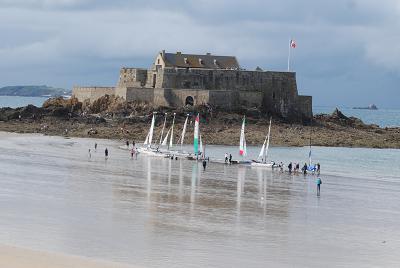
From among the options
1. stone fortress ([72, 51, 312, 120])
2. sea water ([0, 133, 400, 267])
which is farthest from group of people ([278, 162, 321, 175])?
stone fortress ([72, 51, 312, 120])

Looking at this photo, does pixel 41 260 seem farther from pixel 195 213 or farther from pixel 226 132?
pixel 226 132

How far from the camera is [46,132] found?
63281mm

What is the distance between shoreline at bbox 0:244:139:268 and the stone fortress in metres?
50.6

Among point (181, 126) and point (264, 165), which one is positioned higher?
point (181, 126)

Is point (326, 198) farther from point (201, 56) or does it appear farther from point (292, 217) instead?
point (201, 56)

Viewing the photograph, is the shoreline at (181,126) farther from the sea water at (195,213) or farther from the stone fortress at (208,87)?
the sea water at (195,213)

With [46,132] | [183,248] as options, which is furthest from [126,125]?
[183,248]

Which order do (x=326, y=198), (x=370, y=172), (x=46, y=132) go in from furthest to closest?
(x=46, y=132) < (x=370, y=172) < (x=326, y=198)

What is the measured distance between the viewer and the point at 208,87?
6925 centimetres

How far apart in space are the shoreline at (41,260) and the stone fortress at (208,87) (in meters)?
50.6

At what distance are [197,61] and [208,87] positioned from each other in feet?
10.6

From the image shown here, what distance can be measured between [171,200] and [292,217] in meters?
4.26

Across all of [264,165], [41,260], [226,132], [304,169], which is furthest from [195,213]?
[226,132]

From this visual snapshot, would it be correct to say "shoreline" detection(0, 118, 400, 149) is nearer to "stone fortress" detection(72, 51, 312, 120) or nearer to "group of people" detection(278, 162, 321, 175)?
"stone fortress" detection(72, 51, 312, 120)
